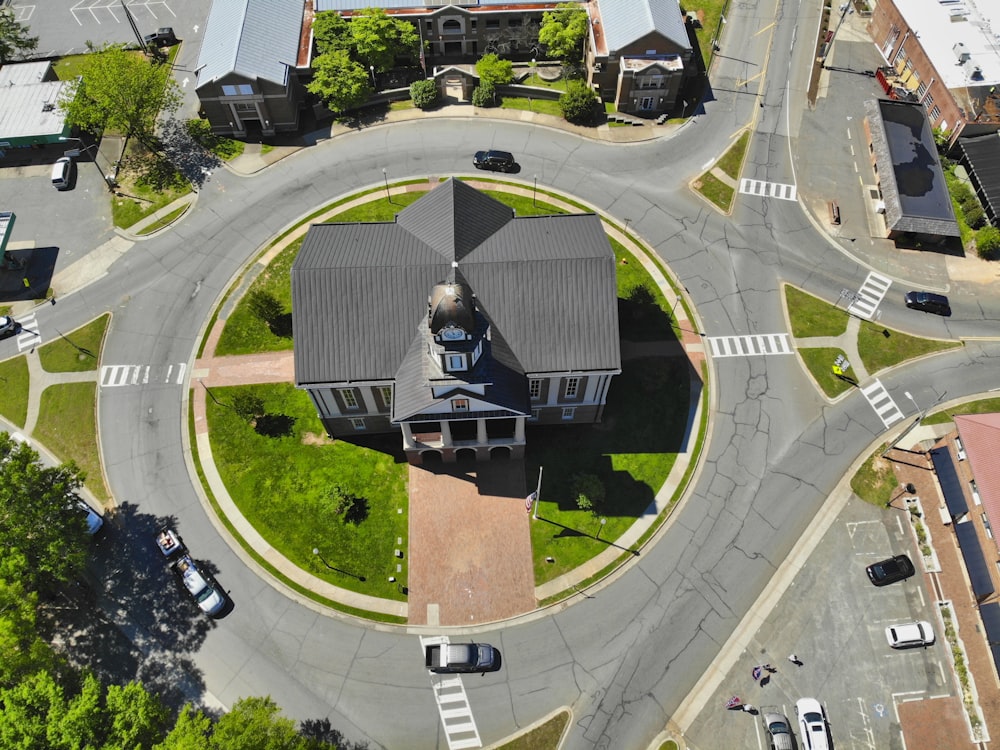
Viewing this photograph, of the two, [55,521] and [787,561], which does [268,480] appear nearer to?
[55,521]

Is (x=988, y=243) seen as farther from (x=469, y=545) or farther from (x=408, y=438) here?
(x=408, y=438)

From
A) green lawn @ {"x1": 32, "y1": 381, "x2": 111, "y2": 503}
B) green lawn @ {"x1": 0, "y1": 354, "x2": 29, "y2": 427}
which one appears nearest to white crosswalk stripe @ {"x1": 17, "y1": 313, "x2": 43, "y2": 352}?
green lawn @ {"x1": 0, "y1": 354, "x2": 29, "y2": 427}

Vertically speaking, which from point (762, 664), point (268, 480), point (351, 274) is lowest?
point (762, 664)

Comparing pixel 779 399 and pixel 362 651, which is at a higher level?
pixel 779 399

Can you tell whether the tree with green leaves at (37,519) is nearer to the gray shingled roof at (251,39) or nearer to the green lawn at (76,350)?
the green lawn at (76,350)

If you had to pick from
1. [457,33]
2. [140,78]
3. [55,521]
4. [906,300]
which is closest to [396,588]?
[55,521]

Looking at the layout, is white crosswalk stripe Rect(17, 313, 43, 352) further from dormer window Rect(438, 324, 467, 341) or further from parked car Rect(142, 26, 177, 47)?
dormer window Rect(438, 324, 467, 341)

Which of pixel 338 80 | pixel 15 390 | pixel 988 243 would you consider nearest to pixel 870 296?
pixel 988 243
